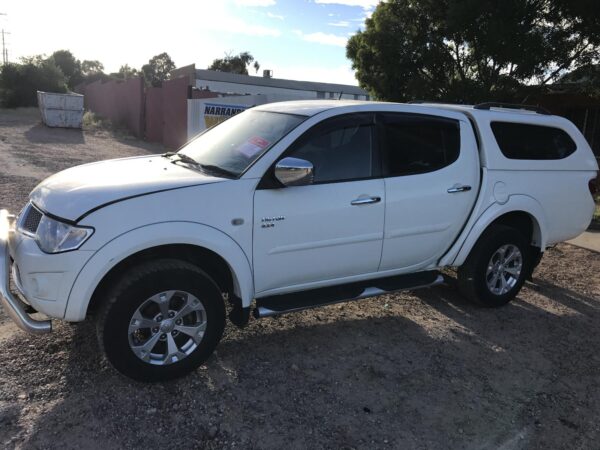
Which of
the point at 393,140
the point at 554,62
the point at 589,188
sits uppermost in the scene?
the point at 554,62

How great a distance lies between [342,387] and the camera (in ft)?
11.6

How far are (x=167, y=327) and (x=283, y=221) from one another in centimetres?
106

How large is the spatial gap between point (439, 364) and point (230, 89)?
145ft

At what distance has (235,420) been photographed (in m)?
3.12

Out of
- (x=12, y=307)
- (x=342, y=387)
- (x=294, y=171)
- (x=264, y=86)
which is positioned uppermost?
(x=264, y=86)

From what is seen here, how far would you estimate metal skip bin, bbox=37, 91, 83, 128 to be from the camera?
23734 mm

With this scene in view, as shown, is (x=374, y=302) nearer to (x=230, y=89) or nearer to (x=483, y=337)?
(x=483, y=337)

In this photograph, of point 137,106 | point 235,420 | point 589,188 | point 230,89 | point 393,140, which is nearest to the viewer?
point 235,420

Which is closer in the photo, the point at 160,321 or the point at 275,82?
the point at 160,321

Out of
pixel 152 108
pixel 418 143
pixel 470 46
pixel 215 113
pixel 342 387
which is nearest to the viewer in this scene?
pixel 342 387

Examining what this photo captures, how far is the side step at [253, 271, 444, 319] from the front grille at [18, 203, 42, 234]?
61.7 inches

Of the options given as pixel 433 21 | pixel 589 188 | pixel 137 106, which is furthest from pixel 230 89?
pixel 589 188

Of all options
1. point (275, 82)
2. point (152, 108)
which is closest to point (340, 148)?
point (152, 108)

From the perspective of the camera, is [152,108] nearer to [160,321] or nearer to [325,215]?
[325,215]
